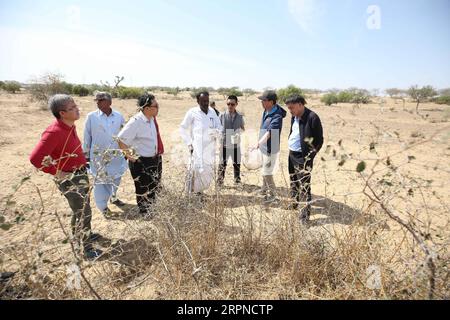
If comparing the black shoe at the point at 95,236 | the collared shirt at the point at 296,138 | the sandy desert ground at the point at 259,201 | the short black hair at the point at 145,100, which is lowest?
the black shoe at the point at 95,236

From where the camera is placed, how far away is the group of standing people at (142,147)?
250 cm

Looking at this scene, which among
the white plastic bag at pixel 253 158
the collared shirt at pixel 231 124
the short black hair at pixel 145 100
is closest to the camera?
the short black hair at pixel 145 100

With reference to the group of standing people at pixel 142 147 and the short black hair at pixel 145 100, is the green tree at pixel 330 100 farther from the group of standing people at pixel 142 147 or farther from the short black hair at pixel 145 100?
the short black hair at pixel 145 100

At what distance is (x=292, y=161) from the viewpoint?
370 centimetres

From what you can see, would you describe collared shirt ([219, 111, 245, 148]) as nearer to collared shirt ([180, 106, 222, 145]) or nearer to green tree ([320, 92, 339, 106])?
collared shirt ([180, 106, 222, 145])

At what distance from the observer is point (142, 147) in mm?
3426

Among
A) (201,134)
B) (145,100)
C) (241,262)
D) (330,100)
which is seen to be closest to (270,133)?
(201,134)

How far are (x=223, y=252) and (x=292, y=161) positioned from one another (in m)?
1.82

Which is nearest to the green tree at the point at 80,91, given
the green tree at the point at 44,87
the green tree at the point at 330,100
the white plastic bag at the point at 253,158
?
the green tree at the point at 44,87

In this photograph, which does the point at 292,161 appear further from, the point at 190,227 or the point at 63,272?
the point at 63,272

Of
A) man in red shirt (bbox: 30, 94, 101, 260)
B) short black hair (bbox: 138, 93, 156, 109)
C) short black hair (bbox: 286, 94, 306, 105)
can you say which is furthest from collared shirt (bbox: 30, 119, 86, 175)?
short black hair (bbox: 286, 94, 306, 105)

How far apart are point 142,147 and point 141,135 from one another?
154 millimetres

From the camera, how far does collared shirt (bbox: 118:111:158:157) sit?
3.30 meters
